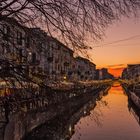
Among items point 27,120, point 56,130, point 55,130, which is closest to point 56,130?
point 56,130

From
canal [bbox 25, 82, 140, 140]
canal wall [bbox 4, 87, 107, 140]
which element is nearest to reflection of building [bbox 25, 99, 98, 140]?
canal [bbox 25, 82, 140, 140]

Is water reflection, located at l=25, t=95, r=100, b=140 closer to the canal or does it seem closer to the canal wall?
the canal

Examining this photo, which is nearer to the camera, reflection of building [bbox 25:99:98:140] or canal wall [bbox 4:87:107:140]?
canal wall [bbox 4:87:107:140]

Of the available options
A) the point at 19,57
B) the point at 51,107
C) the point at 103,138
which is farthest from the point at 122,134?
the point at 19,57

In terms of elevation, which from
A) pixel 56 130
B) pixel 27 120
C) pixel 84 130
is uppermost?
pixel 27 120

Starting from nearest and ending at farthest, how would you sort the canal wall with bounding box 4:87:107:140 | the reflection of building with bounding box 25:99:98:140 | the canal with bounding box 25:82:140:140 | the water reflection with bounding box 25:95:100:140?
the canal wall with bounding box 4:87:107:140 → the water reflection with bounding box 25:95:100:140 → the reflection of building with bounding box 25:99:98:140 → the canal with bounding box 25:82:140:140

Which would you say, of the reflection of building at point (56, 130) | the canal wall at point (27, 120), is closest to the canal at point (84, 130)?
the reflection of building at point (56, 130)

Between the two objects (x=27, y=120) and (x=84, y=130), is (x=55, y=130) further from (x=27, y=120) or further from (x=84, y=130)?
(x=27, y=120)

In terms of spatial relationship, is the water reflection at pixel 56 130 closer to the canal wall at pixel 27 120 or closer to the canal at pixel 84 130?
the canal at pixel 84 130

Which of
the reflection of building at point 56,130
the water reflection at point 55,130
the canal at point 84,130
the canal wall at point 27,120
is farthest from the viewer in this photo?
the canal at point 84,130

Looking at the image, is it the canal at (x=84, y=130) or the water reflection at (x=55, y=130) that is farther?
the canal at (x=84, y=130)

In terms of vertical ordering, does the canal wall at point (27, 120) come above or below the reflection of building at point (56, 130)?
above

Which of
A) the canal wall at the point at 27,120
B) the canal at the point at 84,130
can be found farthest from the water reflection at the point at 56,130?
the canal wall at the point at 27,120

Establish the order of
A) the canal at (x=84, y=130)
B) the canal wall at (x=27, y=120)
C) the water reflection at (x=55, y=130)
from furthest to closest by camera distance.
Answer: the canal at (x=84, y=130) < the water reflection at (x=55, y=130) < the canal wall at (x=27, y=120)
